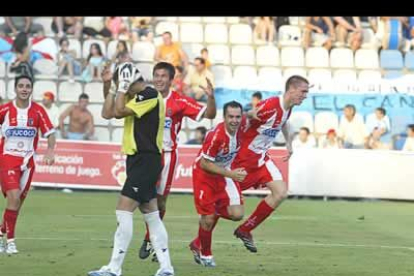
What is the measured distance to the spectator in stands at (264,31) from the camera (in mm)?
27172

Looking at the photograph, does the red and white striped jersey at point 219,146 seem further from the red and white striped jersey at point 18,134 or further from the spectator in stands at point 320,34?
the spectator in stands at point 320,34

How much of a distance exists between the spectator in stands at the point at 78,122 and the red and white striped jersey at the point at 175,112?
11691mm

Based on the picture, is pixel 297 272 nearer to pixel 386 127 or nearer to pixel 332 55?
pixel 386 127

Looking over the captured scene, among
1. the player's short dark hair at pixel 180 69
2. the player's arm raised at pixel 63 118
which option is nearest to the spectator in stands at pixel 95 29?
the player's short dark hair at pixel 180 69

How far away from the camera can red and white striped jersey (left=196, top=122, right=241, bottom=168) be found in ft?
37.7

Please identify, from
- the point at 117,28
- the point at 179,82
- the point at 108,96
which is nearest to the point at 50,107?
the point at 179,82

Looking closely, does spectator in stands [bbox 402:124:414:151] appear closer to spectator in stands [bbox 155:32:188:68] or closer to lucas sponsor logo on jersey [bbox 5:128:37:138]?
spectator in stands [bbox 155:32:188:68]

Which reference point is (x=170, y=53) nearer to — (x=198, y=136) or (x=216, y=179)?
(x=198, y=136)

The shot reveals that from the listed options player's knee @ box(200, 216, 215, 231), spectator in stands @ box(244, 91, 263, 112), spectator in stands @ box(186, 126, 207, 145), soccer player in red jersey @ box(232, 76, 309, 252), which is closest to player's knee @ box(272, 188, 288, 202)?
soccer player in red jersey @ box(232, 76, 309, 252)

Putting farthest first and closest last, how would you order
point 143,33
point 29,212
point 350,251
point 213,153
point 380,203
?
point 143,33, point 380,203, point 29,212, point 350,251, point 213,153
